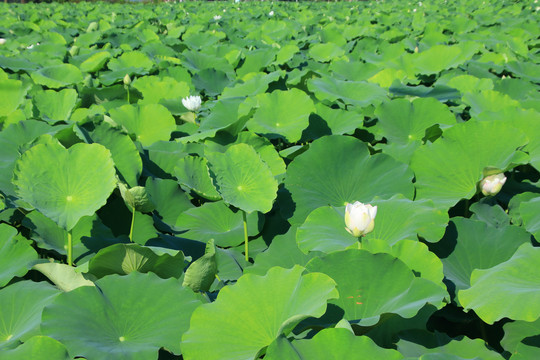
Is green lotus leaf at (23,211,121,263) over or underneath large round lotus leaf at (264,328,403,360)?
underneath

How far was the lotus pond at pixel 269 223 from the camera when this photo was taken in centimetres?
93

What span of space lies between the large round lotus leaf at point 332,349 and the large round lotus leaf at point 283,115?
120 centimetres

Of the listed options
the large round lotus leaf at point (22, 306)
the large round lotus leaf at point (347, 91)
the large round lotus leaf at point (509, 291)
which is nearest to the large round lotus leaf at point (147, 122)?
the large round lotus leaf at point (347, 91)

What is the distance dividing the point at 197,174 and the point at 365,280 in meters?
0.79

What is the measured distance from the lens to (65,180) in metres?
1.32

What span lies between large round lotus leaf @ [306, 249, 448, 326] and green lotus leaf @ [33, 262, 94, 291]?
1.66 feet

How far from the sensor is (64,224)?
125 centimetres

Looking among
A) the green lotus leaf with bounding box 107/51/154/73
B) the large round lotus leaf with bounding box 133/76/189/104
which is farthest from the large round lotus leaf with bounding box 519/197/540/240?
the green lotus leaf with bounding box 107/51/154/73

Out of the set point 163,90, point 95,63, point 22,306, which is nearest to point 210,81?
point 163,90

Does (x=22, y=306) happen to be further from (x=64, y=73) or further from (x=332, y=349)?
(x=64, y=73)

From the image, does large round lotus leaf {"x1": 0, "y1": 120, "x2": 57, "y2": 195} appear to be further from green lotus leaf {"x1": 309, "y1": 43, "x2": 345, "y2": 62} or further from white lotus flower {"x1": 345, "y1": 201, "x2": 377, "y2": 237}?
green lotus leaf {"x1": 309, "y1": 43, "x2": 345, "y2": 62}

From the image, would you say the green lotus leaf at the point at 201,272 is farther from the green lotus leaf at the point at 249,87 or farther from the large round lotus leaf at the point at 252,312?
the green lotus leaf at the point at 249,87

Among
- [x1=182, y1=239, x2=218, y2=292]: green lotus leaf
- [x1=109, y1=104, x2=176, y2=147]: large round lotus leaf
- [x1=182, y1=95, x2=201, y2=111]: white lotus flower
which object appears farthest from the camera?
[x1=182, y1=95, x2=201, y2=111]: white lotus flower

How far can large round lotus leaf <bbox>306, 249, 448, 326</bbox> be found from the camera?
0.99m
